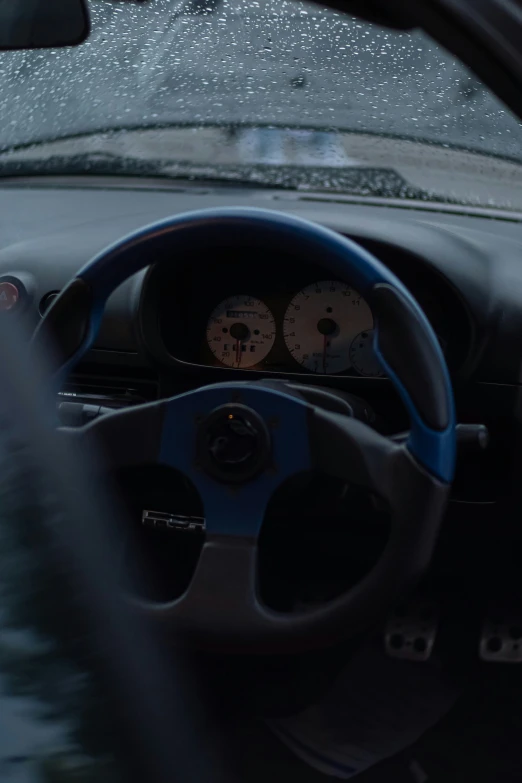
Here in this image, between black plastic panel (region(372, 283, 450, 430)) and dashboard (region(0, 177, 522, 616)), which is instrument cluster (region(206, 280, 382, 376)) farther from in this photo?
black plastic panel (region(372, 283, 450, 430))

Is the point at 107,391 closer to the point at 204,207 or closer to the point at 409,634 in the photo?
the point at 204,207

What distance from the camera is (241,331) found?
2.49 meters

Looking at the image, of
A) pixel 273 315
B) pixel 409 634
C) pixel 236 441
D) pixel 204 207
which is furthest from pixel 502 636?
pixel 204 207

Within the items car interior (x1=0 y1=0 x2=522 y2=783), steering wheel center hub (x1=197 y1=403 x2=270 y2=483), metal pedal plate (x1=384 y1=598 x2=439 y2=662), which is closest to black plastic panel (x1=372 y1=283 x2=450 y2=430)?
car interior (x1=0 y1=0 x2=522 y2=783)

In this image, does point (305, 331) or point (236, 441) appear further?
point (305, 331)

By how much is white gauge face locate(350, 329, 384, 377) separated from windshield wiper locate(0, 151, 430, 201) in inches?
17.5

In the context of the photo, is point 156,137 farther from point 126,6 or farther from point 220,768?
point 220,768

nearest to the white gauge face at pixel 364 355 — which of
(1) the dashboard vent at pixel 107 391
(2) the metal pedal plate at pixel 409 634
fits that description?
(1) the dashboard vent at pixel 107 391

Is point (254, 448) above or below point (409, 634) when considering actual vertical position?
above

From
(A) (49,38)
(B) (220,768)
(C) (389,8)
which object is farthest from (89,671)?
(A) (49,38)

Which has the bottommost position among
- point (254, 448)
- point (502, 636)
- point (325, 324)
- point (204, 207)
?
point (502, 636)

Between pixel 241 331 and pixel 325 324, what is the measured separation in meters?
0.17

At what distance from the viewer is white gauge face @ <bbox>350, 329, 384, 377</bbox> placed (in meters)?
2.41

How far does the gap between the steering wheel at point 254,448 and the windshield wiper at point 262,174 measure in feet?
2.23
